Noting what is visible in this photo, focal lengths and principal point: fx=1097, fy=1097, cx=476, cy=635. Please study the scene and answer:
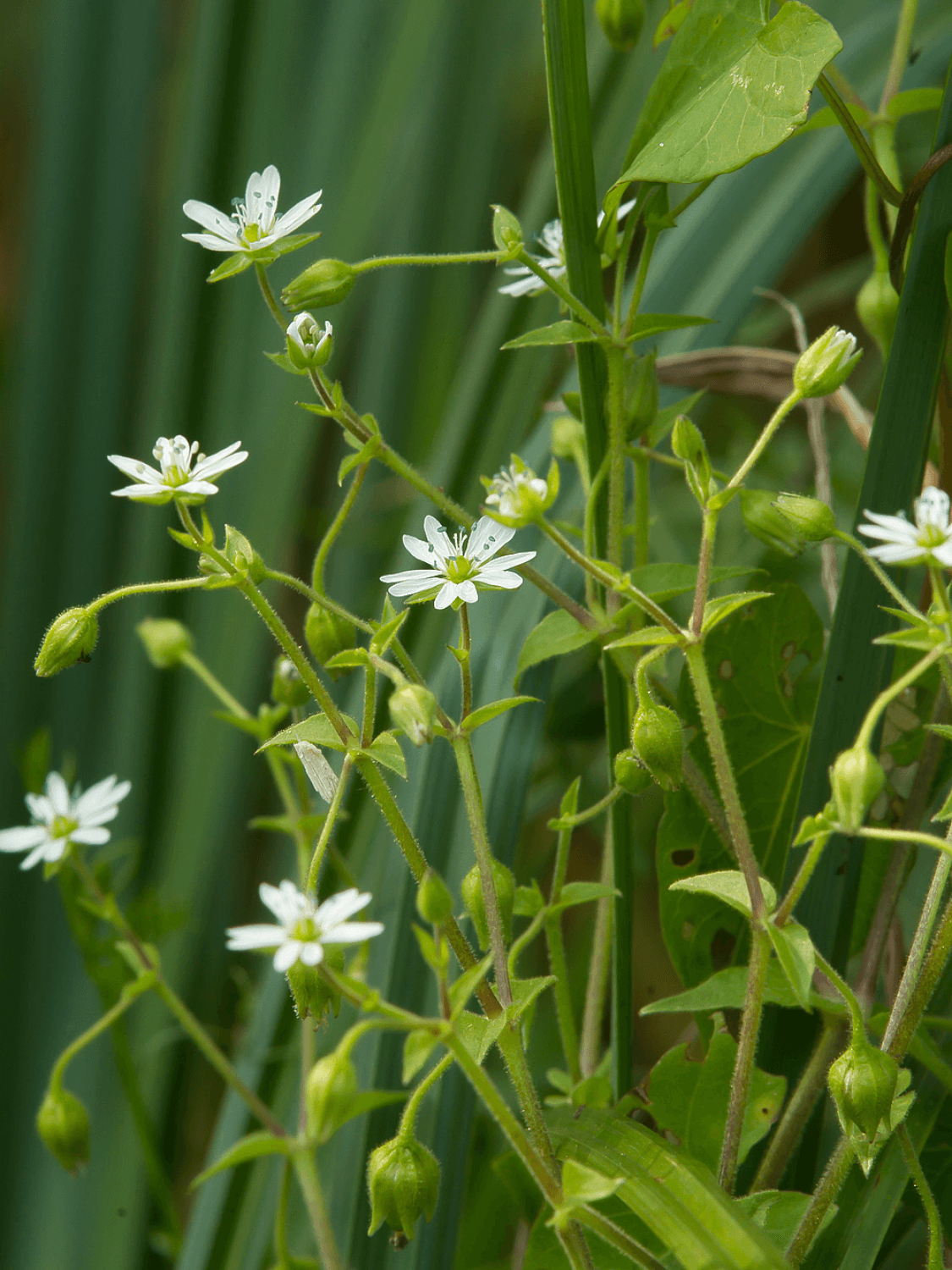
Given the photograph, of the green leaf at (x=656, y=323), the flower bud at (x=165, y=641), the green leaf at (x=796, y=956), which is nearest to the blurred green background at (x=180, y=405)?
the flower bud at (x=165, y=641)

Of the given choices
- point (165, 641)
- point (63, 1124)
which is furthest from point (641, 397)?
point (63, 1124)

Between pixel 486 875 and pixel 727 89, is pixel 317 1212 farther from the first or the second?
pixel 727 89

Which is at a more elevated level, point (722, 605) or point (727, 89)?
point (727, 89)

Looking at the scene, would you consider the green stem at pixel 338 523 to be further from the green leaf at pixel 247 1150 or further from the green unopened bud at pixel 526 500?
the green leaf at pixel 247 1150

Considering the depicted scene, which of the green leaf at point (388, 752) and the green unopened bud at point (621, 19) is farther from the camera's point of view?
the green unopened bud at point (621, 19)

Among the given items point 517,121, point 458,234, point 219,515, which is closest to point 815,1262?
point 219,515
